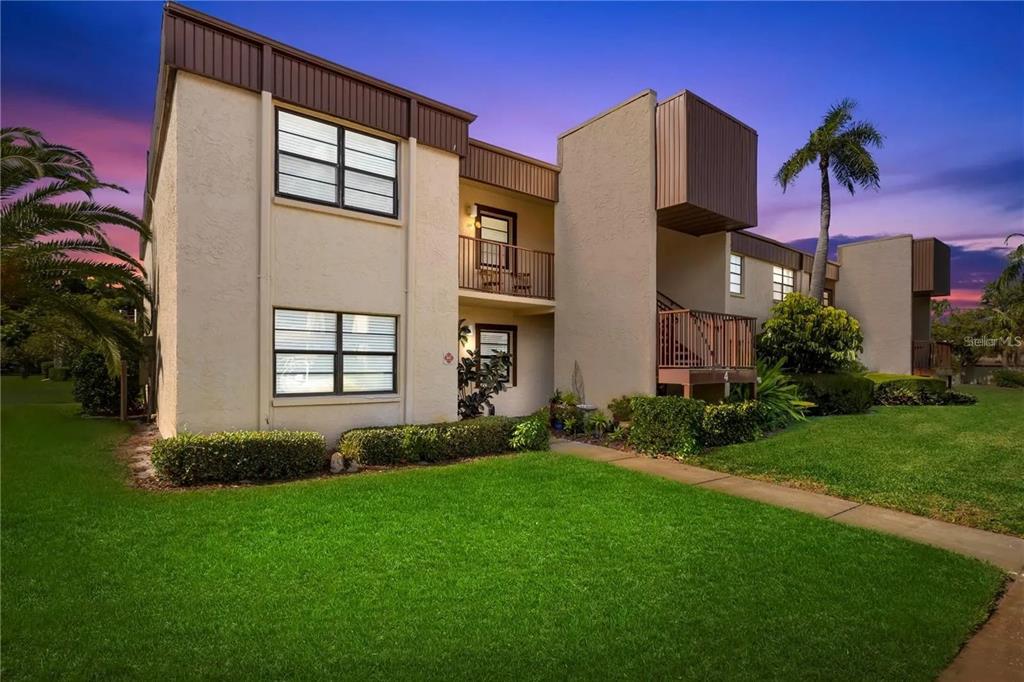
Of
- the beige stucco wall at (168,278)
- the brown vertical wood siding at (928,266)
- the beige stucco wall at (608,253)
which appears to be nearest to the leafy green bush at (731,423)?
the beige stucco wall at (608,253)

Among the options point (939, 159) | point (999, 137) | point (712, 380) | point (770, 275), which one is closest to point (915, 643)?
point (999, 137)

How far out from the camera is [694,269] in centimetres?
1375

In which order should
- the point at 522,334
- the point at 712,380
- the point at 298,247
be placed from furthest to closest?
the point at 522,334 → the point at 712,380 → the point at 298,247

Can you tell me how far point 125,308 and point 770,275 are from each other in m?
22.6

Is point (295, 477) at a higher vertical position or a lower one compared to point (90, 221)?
lower

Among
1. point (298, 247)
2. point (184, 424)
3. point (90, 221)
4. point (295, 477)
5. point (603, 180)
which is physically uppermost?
point (603, 180)

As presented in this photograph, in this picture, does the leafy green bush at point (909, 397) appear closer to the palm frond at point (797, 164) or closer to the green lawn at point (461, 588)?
the palm frond at point (797, 164)

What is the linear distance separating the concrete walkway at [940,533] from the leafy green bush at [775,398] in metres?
3.89

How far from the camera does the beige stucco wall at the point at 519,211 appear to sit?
1343 cm

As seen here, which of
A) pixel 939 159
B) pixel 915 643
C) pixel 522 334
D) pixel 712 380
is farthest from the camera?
pixel 522 334

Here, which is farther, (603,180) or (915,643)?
(603,180)

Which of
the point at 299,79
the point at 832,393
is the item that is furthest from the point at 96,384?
the point at 832,393

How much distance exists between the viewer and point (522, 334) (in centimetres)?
1463

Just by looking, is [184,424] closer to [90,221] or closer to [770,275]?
[90,221]
